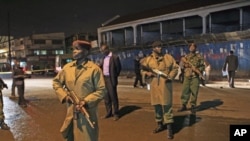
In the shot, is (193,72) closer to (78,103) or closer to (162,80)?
(162,80)

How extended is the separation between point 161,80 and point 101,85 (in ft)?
9.15

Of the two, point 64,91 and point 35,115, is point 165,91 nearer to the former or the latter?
point 64,91

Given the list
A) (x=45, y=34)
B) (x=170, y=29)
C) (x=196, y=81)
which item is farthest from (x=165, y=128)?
(x=45, y=34)

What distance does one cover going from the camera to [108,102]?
368 inches

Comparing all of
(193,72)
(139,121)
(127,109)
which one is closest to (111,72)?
(139,121)

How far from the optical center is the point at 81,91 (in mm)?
4426

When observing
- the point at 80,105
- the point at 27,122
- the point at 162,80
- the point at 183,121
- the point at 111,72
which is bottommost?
the point at 27,122

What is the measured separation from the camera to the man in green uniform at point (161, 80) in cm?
698

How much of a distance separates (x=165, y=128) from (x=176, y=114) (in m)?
1.82

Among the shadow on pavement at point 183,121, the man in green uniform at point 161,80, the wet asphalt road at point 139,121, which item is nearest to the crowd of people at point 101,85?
the man in green uniform at point 161,80

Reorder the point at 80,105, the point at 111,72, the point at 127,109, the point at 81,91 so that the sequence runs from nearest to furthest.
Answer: the point at 80,105 → the point at 81,91 → the point at 111,72 → the point at 127,109

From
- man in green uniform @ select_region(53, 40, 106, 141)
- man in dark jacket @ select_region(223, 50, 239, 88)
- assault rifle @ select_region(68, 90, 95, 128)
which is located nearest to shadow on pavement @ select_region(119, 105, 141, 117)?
man in green uniform @ select_region(53, 40, 106, 141)

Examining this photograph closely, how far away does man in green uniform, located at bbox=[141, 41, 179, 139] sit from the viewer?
6984 mm

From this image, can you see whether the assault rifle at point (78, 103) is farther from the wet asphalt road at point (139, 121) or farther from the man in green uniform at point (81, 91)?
the wet asphalt road at point (139, 121)
